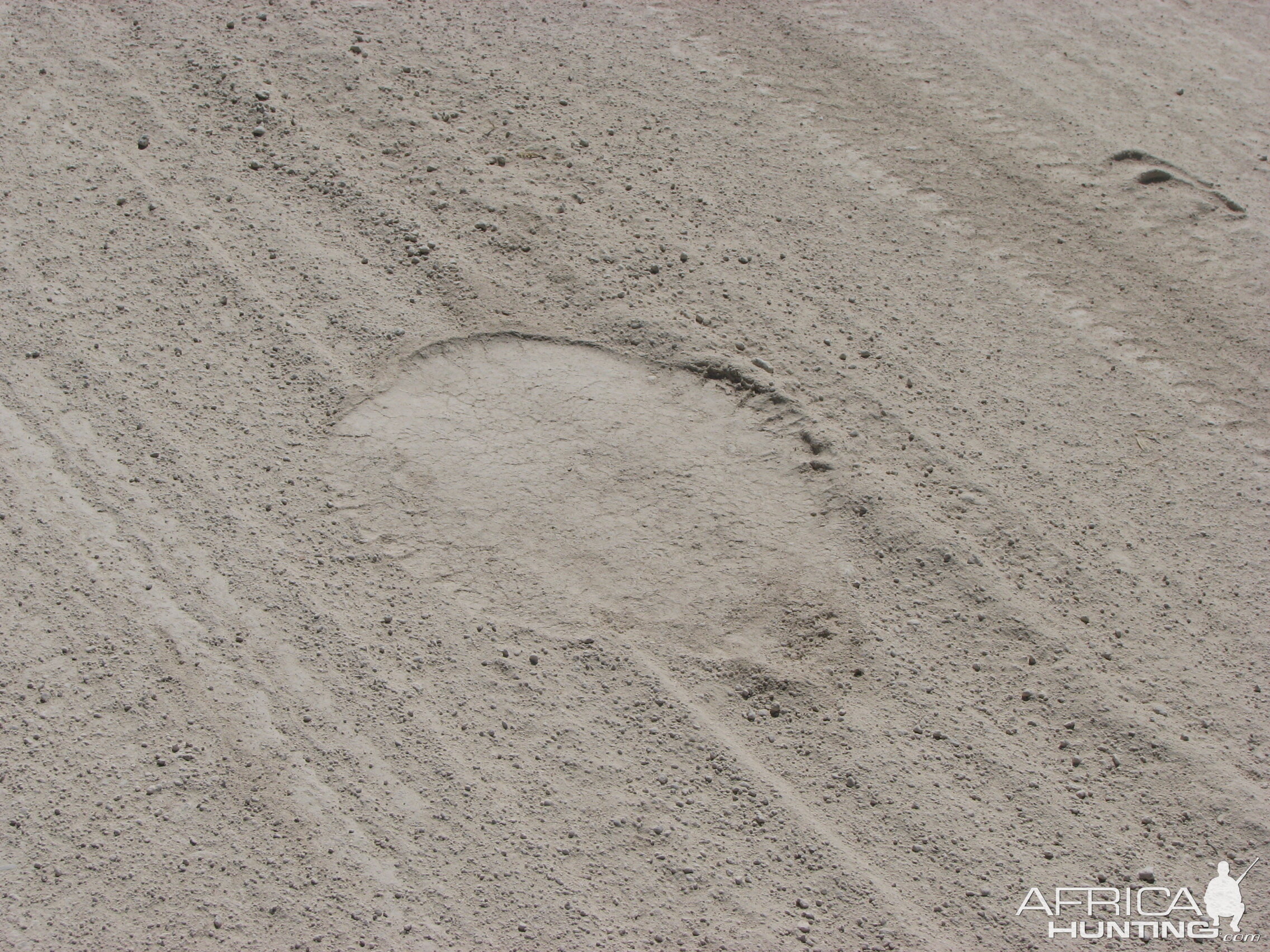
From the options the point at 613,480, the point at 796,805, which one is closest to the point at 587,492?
the point at 613,480

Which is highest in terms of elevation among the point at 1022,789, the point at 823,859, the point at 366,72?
the point at 366,72

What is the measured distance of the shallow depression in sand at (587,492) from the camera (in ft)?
10.9

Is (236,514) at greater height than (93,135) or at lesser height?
lesser

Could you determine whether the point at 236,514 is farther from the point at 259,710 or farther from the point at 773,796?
the point at 773,796

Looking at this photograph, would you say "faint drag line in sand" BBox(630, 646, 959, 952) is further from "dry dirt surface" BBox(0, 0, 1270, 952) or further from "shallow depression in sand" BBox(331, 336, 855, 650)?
"shallow depression in sand" BBox(331, 336, 855, 650)

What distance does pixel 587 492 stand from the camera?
11.8ft

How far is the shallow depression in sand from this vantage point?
3.32 m

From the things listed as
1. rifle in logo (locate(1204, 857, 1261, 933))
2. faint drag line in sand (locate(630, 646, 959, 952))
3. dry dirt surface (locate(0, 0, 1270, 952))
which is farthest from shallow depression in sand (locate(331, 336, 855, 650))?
rifle in logo (locate(1204, 857, 1261, 933))

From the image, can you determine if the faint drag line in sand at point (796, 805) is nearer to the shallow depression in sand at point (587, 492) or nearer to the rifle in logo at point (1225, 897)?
the shallow depression in sand at point (587, 492)

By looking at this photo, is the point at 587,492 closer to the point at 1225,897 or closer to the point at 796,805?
the point at 796,805

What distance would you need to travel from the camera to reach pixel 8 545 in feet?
10.8

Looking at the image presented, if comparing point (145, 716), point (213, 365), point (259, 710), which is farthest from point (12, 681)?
point (213, 365)

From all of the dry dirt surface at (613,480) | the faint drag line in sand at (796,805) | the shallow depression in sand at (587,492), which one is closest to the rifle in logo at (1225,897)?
the dry dirt surface at (613,480)

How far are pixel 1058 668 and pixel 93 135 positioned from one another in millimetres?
4162
